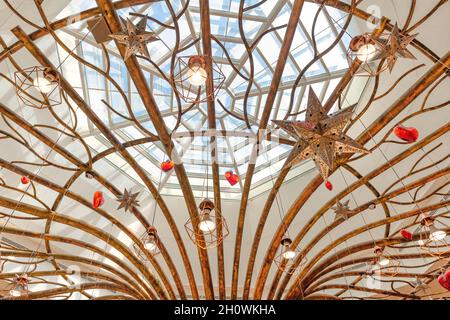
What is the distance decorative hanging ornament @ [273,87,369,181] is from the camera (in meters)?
5.11

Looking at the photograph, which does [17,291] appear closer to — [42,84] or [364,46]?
[42,84]

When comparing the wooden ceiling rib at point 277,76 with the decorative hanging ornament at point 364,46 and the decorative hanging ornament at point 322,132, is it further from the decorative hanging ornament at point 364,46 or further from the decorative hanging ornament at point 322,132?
the decorative hanging ornament at point 364,46

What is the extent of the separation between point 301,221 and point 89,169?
10358mm

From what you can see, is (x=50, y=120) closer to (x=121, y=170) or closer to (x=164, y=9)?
(x=121, y=170)

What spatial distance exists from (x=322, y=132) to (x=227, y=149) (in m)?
11.4

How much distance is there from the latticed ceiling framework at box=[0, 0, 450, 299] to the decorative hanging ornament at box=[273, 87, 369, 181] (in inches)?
4.0

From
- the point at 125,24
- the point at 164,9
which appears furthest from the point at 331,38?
the point at 125,24

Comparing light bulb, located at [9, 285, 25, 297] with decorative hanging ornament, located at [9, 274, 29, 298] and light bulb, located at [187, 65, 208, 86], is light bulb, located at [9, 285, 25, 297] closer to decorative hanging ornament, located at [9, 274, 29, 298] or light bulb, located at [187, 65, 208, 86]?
decorative hanging ornament, located at [9, 274, 29, 298]

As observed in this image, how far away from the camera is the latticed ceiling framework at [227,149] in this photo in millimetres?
6172

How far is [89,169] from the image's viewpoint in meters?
7.41

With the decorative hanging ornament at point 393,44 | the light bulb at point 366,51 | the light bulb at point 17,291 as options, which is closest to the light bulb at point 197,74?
the light bulb at point 366,51

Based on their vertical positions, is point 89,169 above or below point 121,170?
below

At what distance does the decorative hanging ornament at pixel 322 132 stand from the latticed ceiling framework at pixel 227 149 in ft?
0.34

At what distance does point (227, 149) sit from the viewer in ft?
53.9
